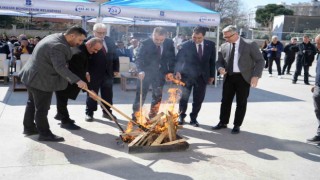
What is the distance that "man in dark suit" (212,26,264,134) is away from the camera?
5.60 m

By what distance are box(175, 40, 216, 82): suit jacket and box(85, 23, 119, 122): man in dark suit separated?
4.22ft

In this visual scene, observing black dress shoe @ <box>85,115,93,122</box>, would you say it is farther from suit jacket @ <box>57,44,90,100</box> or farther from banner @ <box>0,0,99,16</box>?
banner @ <box>0,0,99,16</box>

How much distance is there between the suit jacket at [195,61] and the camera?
6086 mm

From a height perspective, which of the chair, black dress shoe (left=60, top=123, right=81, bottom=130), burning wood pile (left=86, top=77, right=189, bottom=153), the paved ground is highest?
the chair

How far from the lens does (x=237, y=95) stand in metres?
5.88

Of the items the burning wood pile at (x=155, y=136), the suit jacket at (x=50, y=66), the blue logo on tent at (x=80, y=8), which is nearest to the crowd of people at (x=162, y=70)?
the suit jacket at (x=50, y=66)

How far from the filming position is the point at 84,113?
22.8ft

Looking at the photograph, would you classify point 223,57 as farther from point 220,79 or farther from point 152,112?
point 220,79

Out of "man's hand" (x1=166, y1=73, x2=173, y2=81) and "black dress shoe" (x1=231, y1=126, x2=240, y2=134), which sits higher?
"man's hand" (x1=166, y1=73, x2=173, y2=81)

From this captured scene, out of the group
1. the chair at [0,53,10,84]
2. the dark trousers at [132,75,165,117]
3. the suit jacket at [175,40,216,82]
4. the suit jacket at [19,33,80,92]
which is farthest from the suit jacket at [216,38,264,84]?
the chair at [0,53,10,84]

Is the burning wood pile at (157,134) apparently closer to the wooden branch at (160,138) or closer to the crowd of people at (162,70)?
the wooden branch at (160,138)

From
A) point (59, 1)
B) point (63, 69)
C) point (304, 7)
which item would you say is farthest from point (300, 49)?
point (304, 7)

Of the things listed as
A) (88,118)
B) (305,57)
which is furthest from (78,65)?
(305,57)

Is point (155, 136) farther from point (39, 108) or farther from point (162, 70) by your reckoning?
point (39, 108)
